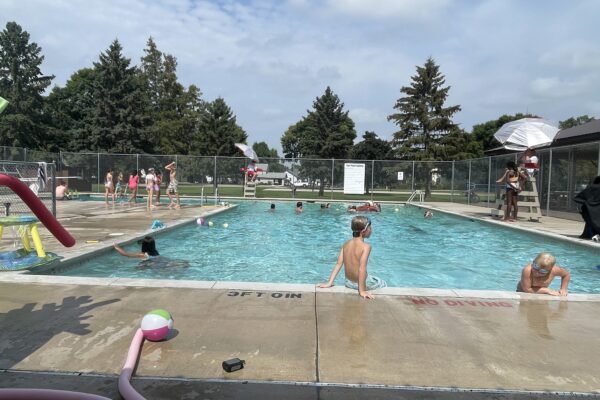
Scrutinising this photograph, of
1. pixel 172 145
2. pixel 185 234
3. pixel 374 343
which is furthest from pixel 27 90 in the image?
pixel 374 343

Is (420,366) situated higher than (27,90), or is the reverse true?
(27,90)

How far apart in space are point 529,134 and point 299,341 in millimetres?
15769

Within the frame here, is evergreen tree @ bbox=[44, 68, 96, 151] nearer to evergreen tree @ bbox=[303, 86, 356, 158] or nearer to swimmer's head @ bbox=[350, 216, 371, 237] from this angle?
evergreen tree @ bbox=[303, 86, 356, 158]

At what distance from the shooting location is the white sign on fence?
103 feet

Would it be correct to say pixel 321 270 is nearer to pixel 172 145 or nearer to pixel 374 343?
pixel 374 343

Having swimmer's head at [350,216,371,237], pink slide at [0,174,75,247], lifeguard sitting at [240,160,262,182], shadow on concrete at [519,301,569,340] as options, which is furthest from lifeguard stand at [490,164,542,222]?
pink slide at [0,174,75,247]

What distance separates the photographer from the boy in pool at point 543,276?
5.88 m

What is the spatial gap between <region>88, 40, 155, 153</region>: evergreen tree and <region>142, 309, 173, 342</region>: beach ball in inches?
1915

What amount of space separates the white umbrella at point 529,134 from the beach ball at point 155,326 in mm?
16154

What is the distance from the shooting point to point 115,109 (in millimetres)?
49000

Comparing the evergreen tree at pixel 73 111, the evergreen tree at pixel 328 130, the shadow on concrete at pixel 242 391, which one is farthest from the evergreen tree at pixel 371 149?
the shadow on concrete at pixel 242 391

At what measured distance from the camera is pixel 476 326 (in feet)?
15.0

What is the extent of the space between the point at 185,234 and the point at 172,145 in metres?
50.9

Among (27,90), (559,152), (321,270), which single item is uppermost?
(27,90)
